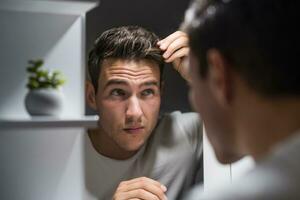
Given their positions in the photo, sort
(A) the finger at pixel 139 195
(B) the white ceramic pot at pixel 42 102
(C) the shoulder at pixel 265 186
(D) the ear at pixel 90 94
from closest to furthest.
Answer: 1. (C) the shoulder at pixel 265 186
2. (B) the white ceramic pot at pixel 42 102
3. (D) the ear at pixel 90 94
4. (A) the finger at pixel 139 195

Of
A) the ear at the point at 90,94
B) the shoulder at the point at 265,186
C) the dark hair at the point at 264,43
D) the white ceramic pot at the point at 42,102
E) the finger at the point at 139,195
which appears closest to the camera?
the shoulder at the point at 265,186

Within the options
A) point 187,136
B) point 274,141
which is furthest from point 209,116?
point 187,136

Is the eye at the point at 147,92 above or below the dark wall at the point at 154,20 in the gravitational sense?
below

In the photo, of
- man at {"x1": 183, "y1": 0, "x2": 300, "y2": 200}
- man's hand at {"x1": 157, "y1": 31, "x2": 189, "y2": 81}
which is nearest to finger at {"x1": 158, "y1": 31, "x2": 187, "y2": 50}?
man's hand at {"x1": 157, "y1": 31, "x2": 189, "y2": 81}

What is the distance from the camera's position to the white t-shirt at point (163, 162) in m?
1.51

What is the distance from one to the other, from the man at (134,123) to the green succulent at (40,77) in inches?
4.3

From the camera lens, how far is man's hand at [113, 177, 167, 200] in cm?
154

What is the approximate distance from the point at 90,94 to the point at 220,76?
703mm

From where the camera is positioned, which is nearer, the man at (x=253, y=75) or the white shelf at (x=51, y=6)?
the man at (x=253, y=75)

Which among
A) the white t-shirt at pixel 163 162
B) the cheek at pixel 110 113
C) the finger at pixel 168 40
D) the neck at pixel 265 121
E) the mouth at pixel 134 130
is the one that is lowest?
the neck at pixel 265 121

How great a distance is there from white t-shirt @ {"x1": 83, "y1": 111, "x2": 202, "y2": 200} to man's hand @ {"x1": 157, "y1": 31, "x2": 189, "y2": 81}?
0.15 m

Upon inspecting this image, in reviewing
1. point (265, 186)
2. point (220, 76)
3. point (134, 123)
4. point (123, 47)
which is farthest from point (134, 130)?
point (265, 186)

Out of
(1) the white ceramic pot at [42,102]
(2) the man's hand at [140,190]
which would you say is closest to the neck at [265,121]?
(1) the white ceramic pot at [42,102]

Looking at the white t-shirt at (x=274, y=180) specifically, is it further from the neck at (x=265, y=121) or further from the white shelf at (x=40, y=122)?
the white shelf at (x=40, y=122)
